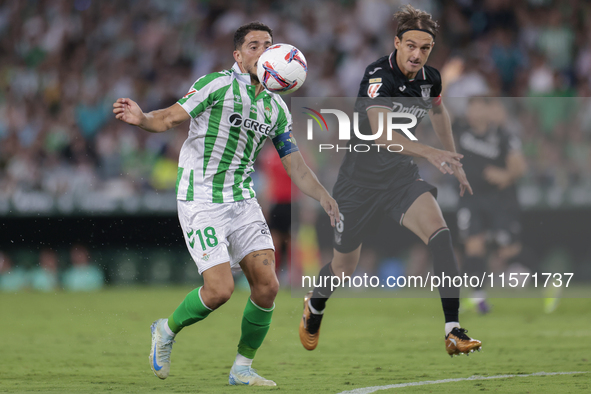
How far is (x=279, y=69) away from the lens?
209 inches

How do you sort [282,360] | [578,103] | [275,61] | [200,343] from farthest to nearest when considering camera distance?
1. [578,103]
2. [200,343]
3. [282,360]
4. [275,61]

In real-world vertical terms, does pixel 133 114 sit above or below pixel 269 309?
above

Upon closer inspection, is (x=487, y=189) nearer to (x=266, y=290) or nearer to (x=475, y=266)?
(x=475, y=266)

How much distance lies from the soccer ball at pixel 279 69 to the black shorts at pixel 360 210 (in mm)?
1412

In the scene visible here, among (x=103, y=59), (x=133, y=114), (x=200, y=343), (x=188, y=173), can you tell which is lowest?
(x=200, y=343)

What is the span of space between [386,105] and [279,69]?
1092mm

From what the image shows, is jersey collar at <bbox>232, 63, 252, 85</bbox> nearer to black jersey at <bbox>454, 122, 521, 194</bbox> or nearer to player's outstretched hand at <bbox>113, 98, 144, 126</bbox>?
player's outstretched hand at <bbox>113, 98, 144, 126</bbox>

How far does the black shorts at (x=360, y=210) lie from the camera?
6.36 meters

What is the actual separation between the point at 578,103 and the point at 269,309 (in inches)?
332

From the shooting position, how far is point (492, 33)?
1453 cm

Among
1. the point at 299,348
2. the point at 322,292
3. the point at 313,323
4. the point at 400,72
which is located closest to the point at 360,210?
the point at 322,292

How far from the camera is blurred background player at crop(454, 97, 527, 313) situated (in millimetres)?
9523

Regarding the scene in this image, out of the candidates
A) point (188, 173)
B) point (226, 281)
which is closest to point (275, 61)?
point (188, 173)

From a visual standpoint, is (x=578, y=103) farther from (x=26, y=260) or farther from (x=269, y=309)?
(x=26, y=260)
